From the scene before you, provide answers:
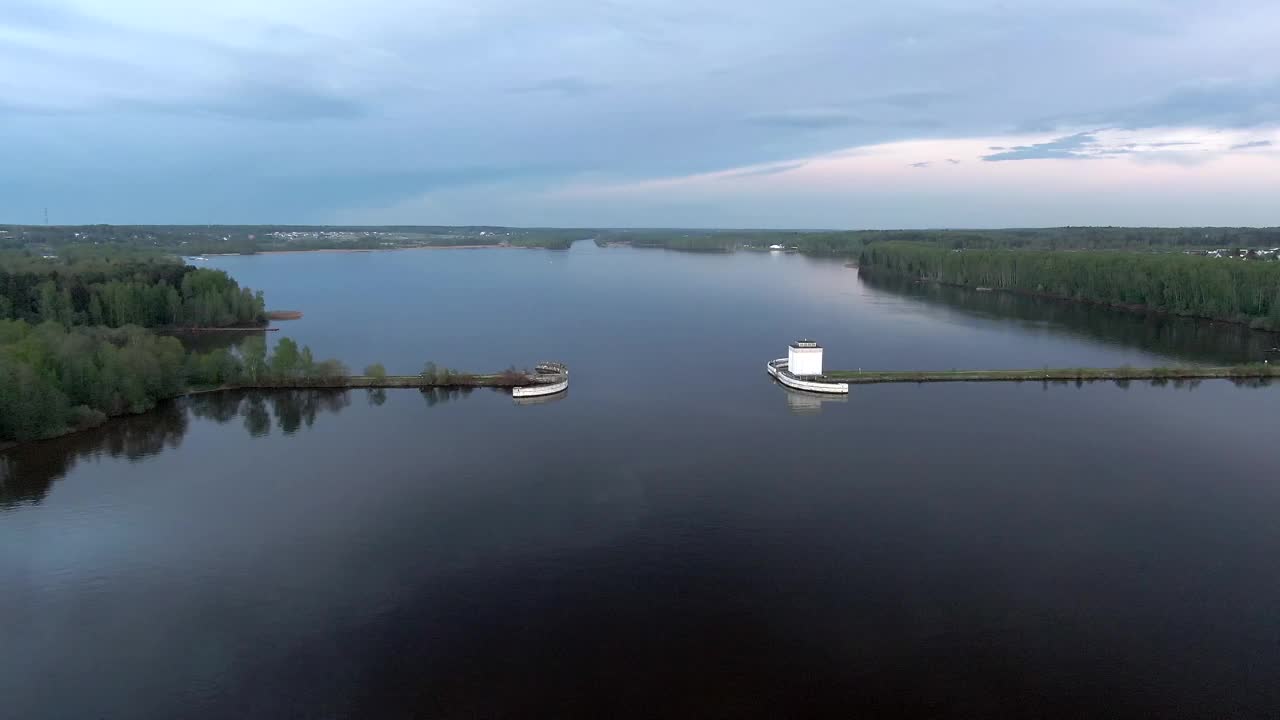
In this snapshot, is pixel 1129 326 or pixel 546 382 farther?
pixel 1129 326

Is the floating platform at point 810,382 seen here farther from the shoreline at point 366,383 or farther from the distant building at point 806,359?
the shoreline at point 366,383

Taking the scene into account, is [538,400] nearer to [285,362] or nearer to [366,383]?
[366,383]

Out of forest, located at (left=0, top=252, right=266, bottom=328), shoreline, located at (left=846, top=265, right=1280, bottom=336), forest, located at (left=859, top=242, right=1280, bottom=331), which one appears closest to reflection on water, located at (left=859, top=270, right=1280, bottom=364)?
shoreline, located at (left=846, top=265, right=1280, bottom=336)

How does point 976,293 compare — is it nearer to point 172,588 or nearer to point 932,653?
point 932,653

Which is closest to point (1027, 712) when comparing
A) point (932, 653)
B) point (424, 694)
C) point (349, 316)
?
point (932, 653)

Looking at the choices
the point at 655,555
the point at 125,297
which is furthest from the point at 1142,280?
the point at 125,297

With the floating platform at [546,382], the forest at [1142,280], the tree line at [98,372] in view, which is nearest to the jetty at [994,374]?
the floating platform at [546,382]
